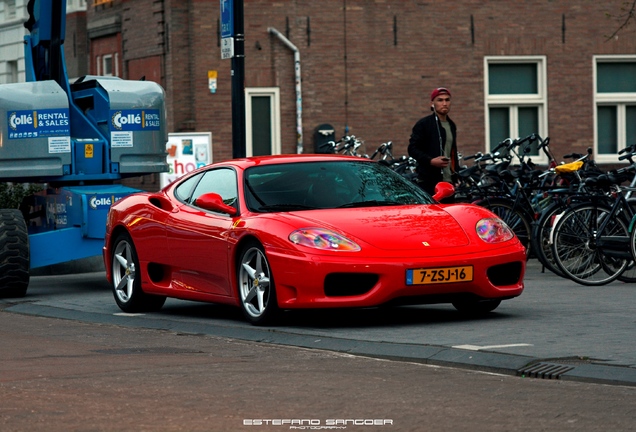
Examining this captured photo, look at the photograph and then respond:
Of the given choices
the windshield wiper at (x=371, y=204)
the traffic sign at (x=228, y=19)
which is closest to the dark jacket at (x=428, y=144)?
the traffic sign at (x=228, y=19)

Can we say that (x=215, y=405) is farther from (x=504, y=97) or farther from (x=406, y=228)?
(x=504, y=97)

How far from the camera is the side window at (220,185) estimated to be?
448 inches

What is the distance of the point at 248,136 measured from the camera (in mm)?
26109

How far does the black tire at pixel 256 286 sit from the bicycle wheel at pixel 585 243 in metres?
3.88

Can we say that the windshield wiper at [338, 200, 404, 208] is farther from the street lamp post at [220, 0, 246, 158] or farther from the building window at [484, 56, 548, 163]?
the building window at [484, 56, 548, 163]

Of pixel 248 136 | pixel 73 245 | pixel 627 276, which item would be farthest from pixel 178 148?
pixel 627 276

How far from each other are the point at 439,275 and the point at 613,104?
18.4 m

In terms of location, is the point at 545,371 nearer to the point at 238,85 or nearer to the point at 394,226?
the point at 394,226

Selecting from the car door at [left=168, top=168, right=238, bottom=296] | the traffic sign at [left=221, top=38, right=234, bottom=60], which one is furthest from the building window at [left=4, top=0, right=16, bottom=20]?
the car door at [left=168, top=168, right=238, bottom=296]

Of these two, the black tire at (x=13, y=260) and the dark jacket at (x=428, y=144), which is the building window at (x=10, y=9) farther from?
the dark jacket at (x=428, y=144)

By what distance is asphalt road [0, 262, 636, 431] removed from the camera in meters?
6.61

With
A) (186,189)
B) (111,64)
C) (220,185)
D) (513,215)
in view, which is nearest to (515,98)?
(111,64)

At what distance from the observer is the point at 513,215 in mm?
15977

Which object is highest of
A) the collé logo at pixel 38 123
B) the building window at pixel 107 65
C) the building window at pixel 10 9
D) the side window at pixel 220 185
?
the building window at pixel 10 9
